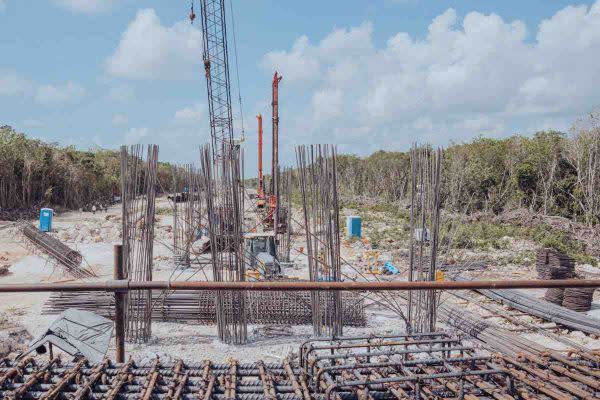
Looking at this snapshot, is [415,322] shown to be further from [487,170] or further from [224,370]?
[487,170]

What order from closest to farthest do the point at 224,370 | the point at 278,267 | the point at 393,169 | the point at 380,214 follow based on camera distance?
1. the point at 224,370
2. the point at 278,267
3. the point at 380,214
4. the point at 393,169

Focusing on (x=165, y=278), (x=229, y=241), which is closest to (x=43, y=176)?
(x=165, y=278)

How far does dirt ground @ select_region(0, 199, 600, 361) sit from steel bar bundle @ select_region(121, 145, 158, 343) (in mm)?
261

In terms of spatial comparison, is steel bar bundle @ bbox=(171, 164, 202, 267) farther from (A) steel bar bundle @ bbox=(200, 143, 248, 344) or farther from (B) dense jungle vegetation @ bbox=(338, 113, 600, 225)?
(B) dense jungle vegetation @ bbox=(338, 113, 600, 225)

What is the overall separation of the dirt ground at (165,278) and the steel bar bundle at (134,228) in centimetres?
26

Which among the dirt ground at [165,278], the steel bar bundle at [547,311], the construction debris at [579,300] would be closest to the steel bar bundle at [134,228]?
the dirt ground at [165,278]

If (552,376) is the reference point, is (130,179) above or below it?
above

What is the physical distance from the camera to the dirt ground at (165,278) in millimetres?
5418

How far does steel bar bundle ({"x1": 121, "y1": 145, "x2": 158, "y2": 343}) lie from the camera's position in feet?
17.6

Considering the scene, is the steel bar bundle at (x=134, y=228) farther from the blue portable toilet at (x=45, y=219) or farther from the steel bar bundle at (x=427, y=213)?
the blue portable toilet at (x=45, y=219)

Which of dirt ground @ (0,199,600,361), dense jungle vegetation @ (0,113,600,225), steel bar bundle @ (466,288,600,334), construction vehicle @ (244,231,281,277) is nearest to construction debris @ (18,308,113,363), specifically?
dirt ground @ (0,199,600,361)

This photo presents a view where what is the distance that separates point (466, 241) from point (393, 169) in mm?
10721

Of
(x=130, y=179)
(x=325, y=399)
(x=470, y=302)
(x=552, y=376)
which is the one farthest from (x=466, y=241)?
(x=325, y=399)

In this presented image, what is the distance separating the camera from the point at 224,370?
7.38 feet
